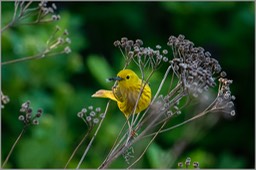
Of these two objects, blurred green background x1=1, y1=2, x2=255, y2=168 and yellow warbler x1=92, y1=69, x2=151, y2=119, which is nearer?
yellow warbler x1=92, y1=69, x2=151, y2=119

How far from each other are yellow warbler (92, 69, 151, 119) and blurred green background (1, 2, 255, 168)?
2.08 meters

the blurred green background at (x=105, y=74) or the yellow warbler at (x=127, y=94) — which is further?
the blurred green background at (x=105, y=74)

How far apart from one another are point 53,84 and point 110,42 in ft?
4.47

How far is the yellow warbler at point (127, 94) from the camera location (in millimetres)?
2652

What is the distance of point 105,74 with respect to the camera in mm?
5645

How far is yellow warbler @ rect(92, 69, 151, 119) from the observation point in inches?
104

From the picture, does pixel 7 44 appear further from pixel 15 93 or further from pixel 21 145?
pixel 21 145

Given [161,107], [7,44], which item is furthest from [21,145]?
[161,107]

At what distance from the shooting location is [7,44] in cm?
569

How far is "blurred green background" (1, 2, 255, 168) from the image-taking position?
5516mm

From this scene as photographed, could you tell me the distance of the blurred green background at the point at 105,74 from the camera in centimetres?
552

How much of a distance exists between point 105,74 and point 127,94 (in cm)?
293

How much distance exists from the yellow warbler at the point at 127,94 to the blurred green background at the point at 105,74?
208 centimetres

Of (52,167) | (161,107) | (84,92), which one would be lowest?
(52,167)
